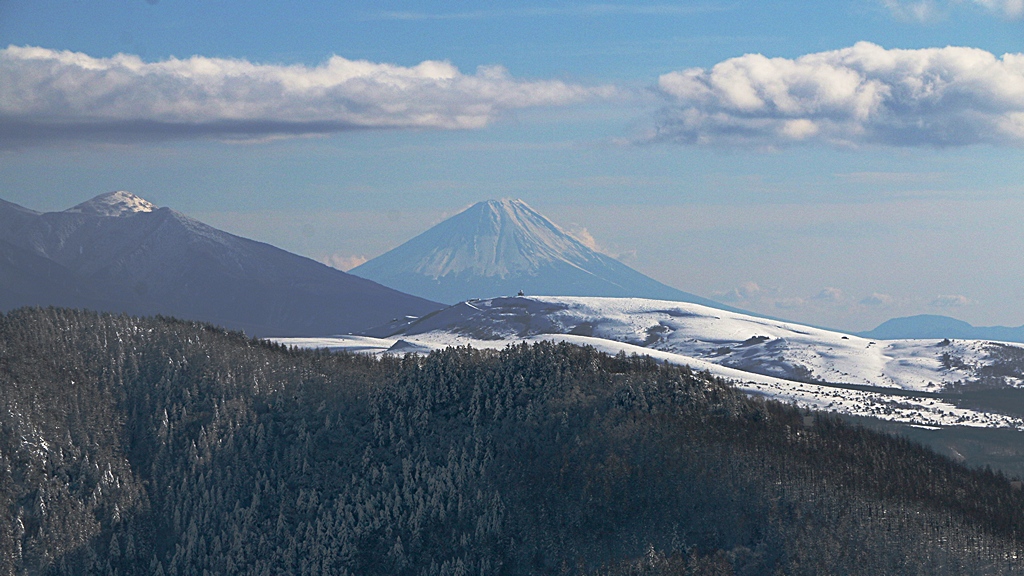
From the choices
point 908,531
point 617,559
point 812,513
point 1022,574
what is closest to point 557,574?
point 617,559

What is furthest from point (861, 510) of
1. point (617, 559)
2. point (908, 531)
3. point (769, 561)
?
point (617, 559)

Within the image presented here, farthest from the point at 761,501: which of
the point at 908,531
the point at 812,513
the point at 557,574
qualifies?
the point at 557,574

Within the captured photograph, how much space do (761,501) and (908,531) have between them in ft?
75.8

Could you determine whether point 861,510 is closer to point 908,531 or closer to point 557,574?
point 908,531

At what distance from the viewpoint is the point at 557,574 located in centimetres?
19988

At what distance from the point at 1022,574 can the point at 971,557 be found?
7551mm

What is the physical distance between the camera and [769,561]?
605 ft

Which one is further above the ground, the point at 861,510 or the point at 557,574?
the point at 861,510

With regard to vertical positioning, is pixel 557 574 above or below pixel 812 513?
below

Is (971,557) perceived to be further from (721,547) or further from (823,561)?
(721,547)

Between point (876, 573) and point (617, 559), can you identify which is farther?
point (617, 559)

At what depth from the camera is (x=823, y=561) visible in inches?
7126

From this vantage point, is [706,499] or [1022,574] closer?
[1022,574]

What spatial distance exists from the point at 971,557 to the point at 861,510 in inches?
706
